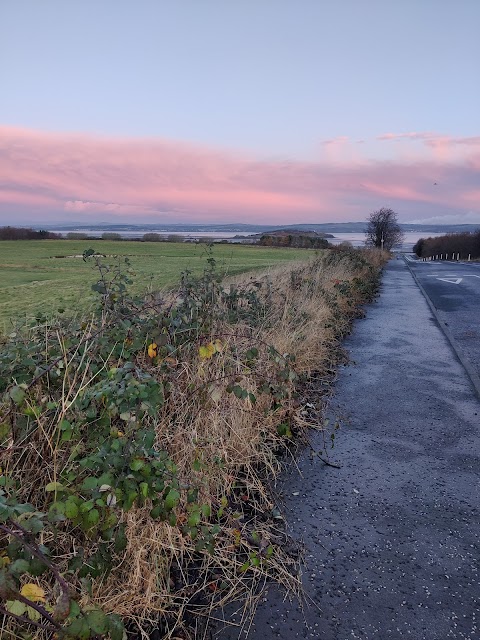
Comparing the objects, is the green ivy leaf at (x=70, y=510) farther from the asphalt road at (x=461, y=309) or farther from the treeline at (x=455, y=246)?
the treeline at (x=455, y=246)

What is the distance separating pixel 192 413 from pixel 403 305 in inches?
432

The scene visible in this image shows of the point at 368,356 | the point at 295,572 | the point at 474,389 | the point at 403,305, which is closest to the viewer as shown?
the point at 295,572

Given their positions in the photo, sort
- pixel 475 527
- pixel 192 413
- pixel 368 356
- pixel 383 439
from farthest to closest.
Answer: pixel 368 356, pixel 383 439, pixel 192 413, pixel 475 527

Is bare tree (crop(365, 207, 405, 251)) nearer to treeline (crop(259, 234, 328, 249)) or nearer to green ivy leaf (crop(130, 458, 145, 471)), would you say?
treeline (crop(259, 234, 328, 249))

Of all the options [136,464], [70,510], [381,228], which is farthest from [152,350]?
[381,228]

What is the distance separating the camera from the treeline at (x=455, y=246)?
71.9 m

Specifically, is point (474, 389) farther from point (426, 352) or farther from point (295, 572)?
point (295, 572)

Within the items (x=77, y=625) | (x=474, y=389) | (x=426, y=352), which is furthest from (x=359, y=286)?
(x=77, y=625)

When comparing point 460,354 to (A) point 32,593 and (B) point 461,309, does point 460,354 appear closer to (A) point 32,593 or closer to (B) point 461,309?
(B) point 461,309

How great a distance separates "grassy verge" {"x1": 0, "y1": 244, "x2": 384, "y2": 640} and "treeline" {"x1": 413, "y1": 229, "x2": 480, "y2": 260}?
73.2 m

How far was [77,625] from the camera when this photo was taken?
5.28 feet

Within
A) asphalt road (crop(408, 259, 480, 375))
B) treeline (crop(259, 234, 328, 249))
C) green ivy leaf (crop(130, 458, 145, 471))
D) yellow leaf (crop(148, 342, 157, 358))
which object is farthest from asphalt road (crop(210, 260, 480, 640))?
treeline (crop(259, 234, 328, 249))

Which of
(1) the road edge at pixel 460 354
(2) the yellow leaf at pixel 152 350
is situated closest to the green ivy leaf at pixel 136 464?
(2) the yellow leaf at pixel 152 350

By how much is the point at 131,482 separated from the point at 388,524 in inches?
72.2
